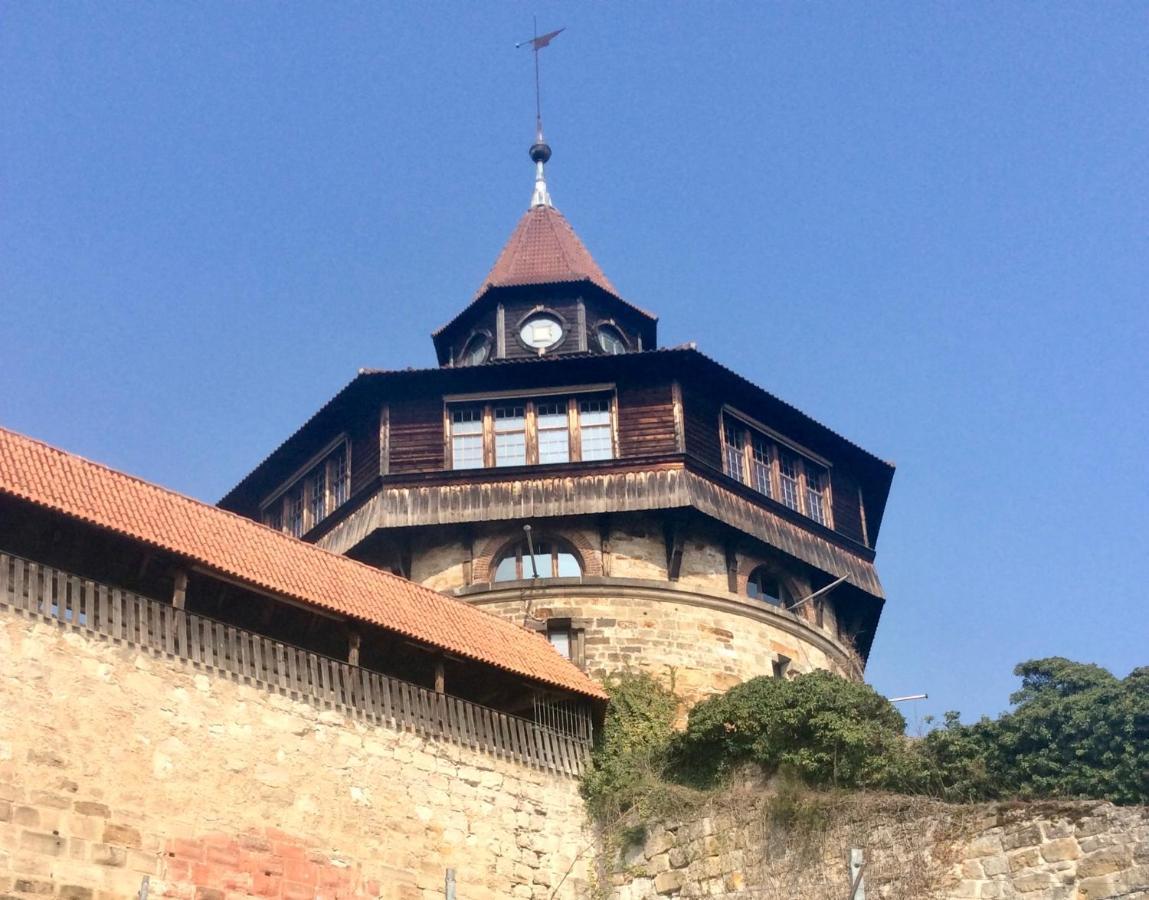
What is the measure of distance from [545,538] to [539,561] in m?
0.45

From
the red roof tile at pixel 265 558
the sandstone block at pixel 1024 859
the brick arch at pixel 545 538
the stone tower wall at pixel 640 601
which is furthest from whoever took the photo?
the brick arch at pixel 545 538

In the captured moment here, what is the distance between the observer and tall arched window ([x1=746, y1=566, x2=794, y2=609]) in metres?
32.3

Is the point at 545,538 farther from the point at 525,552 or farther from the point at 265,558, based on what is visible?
the point at 265,558

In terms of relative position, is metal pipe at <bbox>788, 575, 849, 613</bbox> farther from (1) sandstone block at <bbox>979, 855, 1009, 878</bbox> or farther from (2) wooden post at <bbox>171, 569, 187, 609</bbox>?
(2) wooden post at <bbox>171, 569, 187, 609</bbox>

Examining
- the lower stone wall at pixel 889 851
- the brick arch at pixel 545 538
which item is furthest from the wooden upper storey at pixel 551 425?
the lower stone wall at pixel 889 851

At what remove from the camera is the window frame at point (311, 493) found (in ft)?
108

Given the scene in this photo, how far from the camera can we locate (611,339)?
120 feet

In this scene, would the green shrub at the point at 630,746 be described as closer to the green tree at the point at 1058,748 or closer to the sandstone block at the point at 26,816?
the green tree at the point at 1058,748

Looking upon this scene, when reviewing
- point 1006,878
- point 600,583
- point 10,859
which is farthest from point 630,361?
point 10,859

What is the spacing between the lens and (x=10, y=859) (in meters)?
18.3

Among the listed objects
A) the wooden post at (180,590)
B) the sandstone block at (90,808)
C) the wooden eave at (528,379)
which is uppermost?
the wooden eave at (528,379)

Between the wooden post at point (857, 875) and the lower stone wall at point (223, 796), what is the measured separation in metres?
4.76

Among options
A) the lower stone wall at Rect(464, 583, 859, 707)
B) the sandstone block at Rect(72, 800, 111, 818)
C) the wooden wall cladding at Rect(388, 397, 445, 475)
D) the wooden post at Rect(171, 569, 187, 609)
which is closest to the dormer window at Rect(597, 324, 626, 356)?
the wooden wall cladding at Rect(388, 397, 445, 475)

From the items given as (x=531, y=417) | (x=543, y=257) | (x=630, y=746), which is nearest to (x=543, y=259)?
(x=543, y=257)
